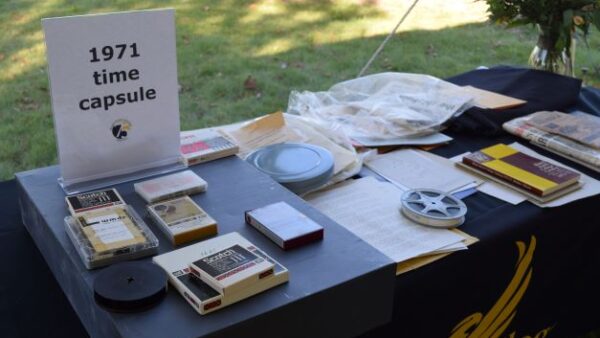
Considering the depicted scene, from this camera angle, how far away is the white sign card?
82 cm

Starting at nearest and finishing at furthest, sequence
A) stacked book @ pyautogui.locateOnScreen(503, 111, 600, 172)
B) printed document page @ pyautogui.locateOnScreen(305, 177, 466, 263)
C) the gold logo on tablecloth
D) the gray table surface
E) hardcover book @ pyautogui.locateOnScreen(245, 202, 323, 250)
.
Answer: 1. the gray table surface
2. hardcover book @ pyautogui.locateOnScreen(245, 202, 323, 250)
3. printed document page @ pyautogui.locateOnScreen(305, 177, 466, 263)
4. the gold logo on tablecloth
5. stacked book @ pyautogui.locateOnScreen(503, 111, 600, 172)

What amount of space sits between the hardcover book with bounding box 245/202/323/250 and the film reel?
238mm

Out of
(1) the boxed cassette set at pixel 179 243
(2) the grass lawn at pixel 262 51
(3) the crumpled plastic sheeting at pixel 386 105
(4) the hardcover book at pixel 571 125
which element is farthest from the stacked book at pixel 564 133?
(2) the grass lawn at pixel 262 51

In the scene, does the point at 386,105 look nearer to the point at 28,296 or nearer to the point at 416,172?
the point at 416,172

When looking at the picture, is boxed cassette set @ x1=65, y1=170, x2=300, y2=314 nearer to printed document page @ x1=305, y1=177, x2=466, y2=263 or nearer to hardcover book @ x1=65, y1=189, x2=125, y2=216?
hardcover book @ x1=65, y1=189, x2=125, y2=216

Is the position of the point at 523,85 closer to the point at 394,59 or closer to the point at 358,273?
the point at 358,273

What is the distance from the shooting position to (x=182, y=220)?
79cm

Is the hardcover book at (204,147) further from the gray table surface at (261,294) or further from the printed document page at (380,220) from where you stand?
the printed document page at (380,220)

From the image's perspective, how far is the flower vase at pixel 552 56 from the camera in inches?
62.1

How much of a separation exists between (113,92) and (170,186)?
0.16 m

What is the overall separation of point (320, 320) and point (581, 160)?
0.77 metres

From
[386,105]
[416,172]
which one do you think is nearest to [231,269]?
[416,172]

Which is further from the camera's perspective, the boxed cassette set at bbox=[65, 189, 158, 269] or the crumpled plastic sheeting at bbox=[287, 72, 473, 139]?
the crumpled plastic sheeting at bbox=[287, 72, 473, 139]

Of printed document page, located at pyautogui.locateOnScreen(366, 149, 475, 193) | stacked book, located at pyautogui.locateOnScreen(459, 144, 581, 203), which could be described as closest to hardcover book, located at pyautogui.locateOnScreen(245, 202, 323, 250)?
printed document page, located at pyautogui.locateOnScreen(366, 149, 475, 193)
